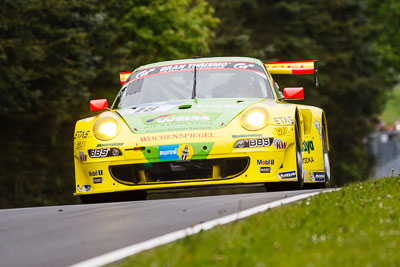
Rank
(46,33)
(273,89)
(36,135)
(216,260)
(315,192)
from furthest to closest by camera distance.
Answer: (36,135) < (46,33) < (273,89) < (315,192) < (216,260)

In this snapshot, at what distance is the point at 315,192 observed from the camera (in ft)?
27.9

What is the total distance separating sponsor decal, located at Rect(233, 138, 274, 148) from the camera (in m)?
9.17

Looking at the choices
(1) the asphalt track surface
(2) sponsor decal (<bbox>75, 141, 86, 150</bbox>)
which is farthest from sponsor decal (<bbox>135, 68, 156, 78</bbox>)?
(1) the asphalt track surface

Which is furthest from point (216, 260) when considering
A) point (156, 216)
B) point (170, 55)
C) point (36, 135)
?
point (170, 55)

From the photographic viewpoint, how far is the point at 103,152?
937 cm

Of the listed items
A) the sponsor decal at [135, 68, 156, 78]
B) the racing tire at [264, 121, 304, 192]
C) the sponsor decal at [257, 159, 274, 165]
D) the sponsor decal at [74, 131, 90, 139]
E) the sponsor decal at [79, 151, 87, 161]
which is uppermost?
the sponsor decal at [135, 68, 156, 78]

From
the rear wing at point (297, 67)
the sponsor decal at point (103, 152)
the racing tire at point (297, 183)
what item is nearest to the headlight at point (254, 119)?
the racing tire at point (297, 183)

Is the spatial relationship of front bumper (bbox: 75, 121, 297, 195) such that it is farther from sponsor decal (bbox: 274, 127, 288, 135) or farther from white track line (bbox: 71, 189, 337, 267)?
white track line (bbox: 71, 189, 337, 267)

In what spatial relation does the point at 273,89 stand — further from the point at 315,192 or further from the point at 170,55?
the point at 170,55

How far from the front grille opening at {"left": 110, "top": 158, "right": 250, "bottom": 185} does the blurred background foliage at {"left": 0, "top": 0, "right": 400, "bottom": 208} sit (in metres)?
10.5

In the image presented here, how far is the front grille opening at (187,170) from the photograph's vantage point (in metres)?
9.19

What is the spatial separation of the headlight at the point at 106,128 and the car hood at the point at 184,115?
5.3 inches

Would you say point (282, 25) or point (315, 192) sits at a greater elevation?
point (282, 25)

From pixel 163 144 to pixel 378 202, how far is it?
242 cm
